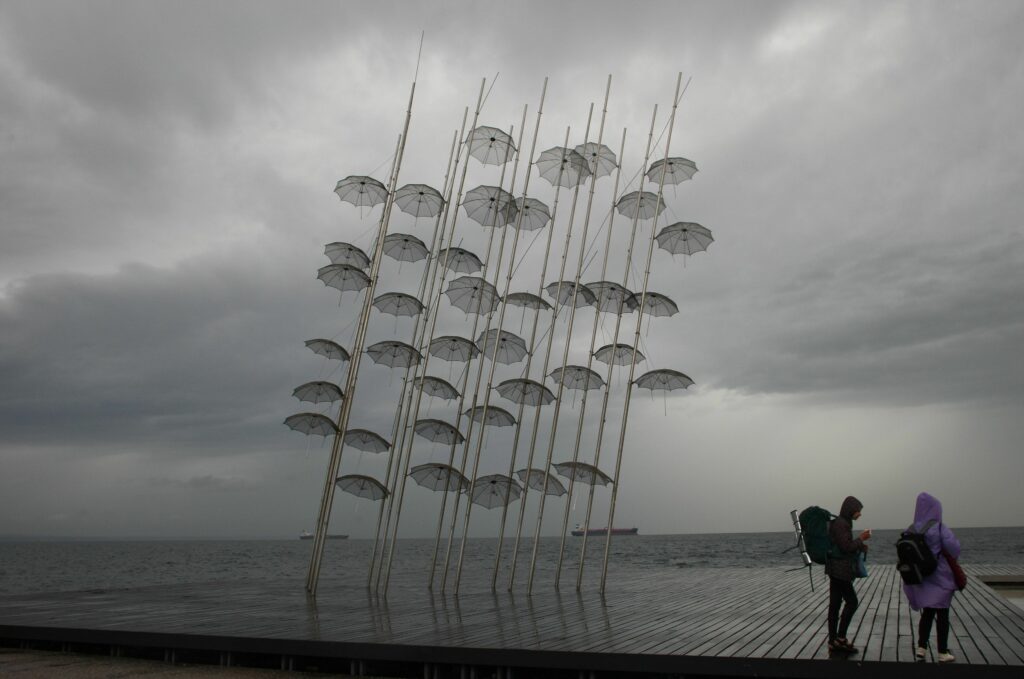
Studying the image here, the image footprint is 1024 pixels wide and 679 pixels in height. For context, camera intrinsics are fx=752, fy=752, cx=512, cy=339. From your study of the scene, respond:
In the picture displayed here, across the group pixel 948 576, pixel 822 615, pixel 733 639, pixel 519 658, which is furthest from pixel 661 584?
pixel 948 576

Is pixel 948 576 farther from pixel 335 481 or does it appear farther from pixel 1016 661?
pixel 335 481

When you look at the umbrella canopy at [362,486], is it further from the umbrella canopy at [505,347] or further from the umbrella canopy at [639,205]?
the umbrella canopy at [639,205]

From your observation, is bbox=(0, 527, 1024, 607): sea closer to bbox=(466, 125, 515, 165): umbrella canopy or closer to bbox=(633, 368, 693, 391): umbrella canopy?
bbox=(633, 368, 693, 391): umbrella canopy

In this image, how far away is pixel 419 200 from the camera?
728 inches

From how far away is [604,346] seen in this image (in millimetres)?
18422

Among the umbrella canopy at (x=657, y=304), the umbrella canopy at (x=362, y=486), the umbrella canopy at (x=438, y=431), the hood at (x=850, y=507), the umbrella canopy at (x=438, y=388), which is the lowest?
the umbrella canopy at (x=362, y=486)

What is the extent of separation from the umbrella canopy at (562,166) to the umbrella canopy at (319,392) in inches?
299

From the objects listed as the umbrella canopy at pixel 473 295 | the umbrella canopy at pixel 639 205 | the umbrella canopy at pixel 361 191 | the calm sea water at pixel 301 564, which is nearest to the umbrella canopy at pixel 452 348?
the umbrella canopy at pixel 473 295

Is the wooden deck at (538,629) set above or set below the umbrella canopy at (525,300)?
below

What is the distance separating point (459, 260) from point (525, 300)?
1936mm

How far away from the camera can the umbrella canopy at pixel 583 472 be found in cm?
1736

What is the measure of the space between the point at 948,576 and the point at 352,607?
1047cm

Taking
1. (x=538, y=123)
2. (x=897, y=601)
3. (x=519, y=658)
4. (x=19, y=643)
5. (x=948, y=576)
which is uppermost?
(x=538, y=123)

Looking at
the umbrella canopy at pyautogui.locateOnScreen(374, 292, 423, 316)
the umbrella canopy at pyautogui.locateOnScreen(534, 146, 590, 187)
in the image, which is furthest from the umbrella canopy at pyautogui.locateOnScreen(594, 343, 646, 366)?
the umbrella canopy at pyautogui.locateOnScreen(374, 292, 423, 316)
